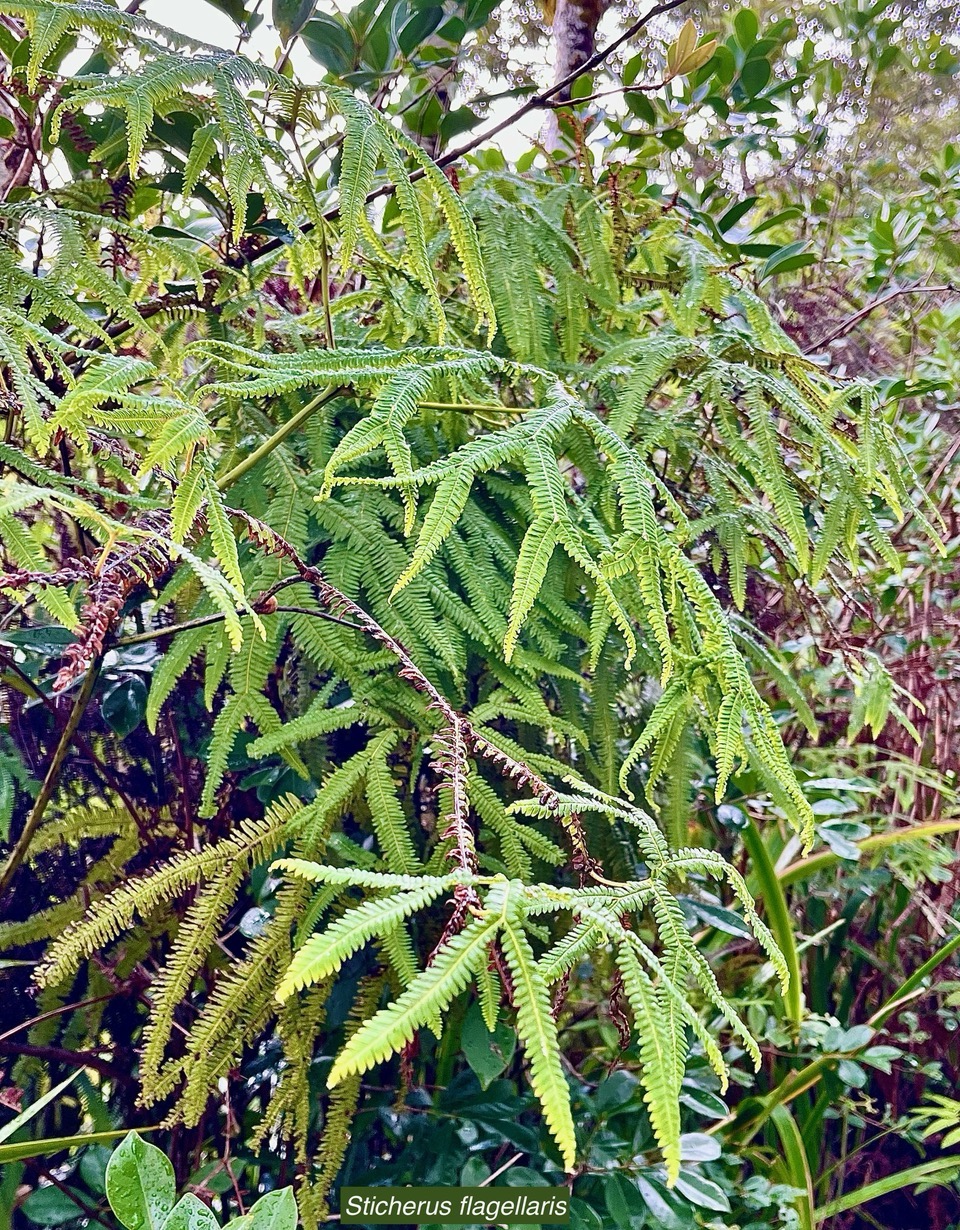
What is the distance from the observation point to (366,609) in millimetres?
737

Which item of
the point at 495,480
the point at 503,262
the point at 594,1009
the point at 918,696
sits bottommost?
the point at 594,1009

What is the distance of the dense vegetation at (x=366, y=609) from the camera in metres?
0.51

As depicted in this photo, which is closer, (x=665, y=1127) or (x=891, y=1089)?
(x=665, y=1127)

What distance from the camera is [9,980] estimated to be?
2.49 ft

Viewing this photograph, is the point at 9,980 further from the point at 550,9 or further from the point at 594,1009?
the point at 550,9

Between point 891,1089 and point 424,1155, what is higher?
point 424,1155

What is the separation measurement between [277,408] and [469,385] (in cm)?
19

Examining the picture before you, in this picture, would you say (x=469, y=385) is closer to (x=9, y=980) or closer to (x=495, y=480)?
(x=495, y=480)

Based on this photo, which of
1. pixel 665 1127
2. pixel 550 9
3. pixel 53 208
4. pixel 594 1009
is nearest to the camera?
pixel 665 1127

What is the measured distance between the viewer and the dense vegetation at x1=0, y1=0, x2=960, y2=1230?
0.51 meters

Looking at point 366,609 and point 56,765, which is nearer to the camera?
point 56,765

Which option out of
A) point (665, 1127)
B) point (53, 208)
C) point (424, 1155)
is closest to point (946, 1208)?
point (424, 1155)

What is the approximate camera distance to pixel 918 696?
4.93ft

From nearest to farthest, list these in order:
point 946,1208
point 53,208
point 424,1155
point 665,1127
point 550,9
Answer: point 665,1127
point 53,208
point 424,1155
point 946,1208
point 550,9
